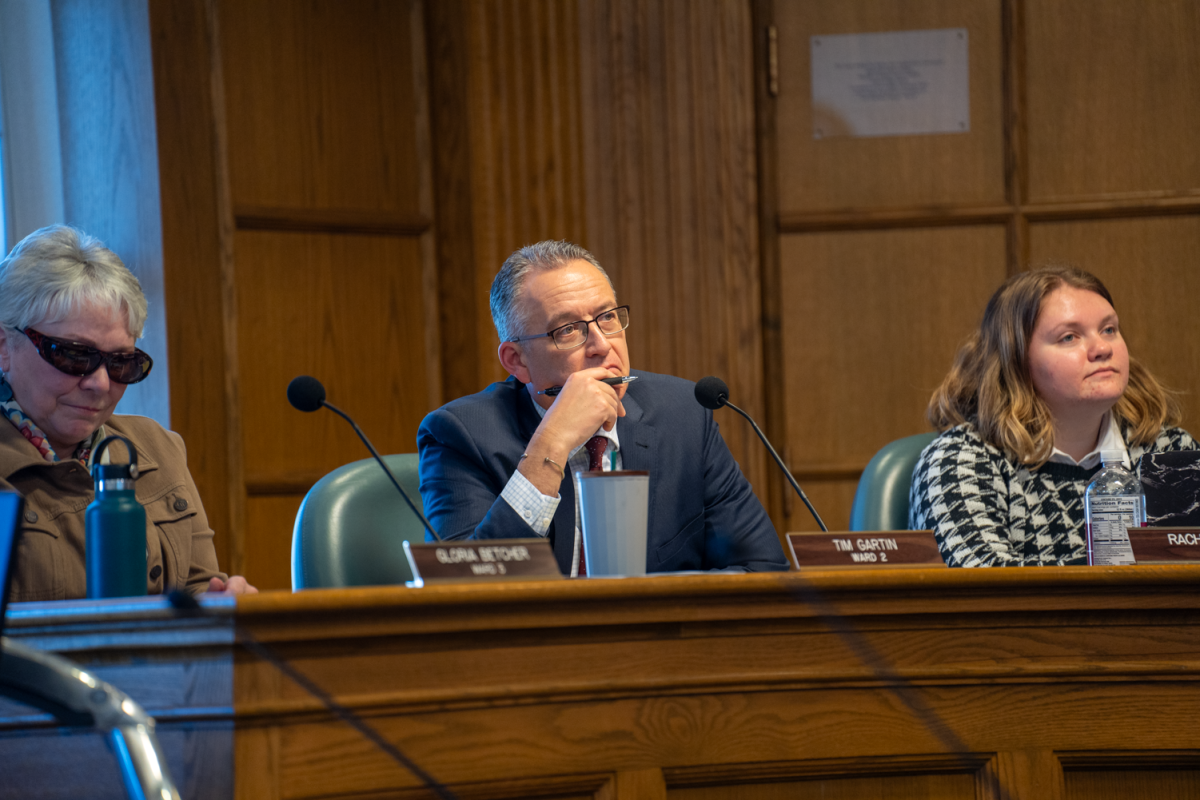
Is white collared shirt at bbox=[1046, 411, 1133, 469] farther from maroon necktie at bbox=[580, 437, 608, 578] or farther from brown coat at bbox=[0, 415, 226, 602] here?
brown coat at bbox=[0, 415, 226, 602]

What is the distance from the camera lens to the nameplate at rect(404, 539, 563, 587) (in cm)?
125

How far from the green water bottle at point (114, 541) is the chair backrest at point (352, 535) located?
0.55 metres

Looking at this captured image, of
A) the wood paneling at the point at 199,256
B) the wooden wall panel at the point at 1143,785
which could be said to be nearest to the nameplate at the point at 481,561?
the wooden wall panel at the point at 1143,785

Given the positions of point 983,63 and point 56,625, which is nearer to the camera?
point 56,625

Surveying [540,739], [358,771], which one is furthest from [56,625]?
[540,739]

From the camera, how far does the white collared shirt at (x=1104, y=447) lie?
228cm

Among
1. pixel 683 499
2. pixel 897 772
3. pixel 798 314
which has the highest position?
pixel 798 314

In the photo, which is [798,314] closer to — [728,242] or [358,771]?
[728,242]

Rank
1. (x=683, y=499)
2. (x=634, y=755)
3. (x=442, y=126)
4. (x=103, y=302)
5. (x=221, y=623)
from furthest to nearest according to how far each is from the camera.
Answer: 1. (x=442, y=126)
2. (x=683, y=499)
3. (x=103, y=302)
4. (x=634, y=755)
5. (x=221, y=623)

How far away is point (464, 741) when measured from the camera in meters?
1.18

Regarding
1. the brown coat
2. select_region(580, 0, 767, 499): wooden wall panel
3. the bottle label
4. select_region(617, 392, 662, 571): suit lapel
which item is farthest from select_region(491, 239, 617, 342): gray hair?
select_region(580, 0, 767, 499): wooden wall panel

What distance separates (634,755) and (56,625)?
0.56 metres

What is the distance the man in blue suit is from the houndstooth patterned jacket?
0.30m

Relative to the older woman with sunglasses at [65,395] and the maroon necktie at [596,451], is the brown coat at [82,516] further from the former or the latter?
the maroon necktie at [596,451]
